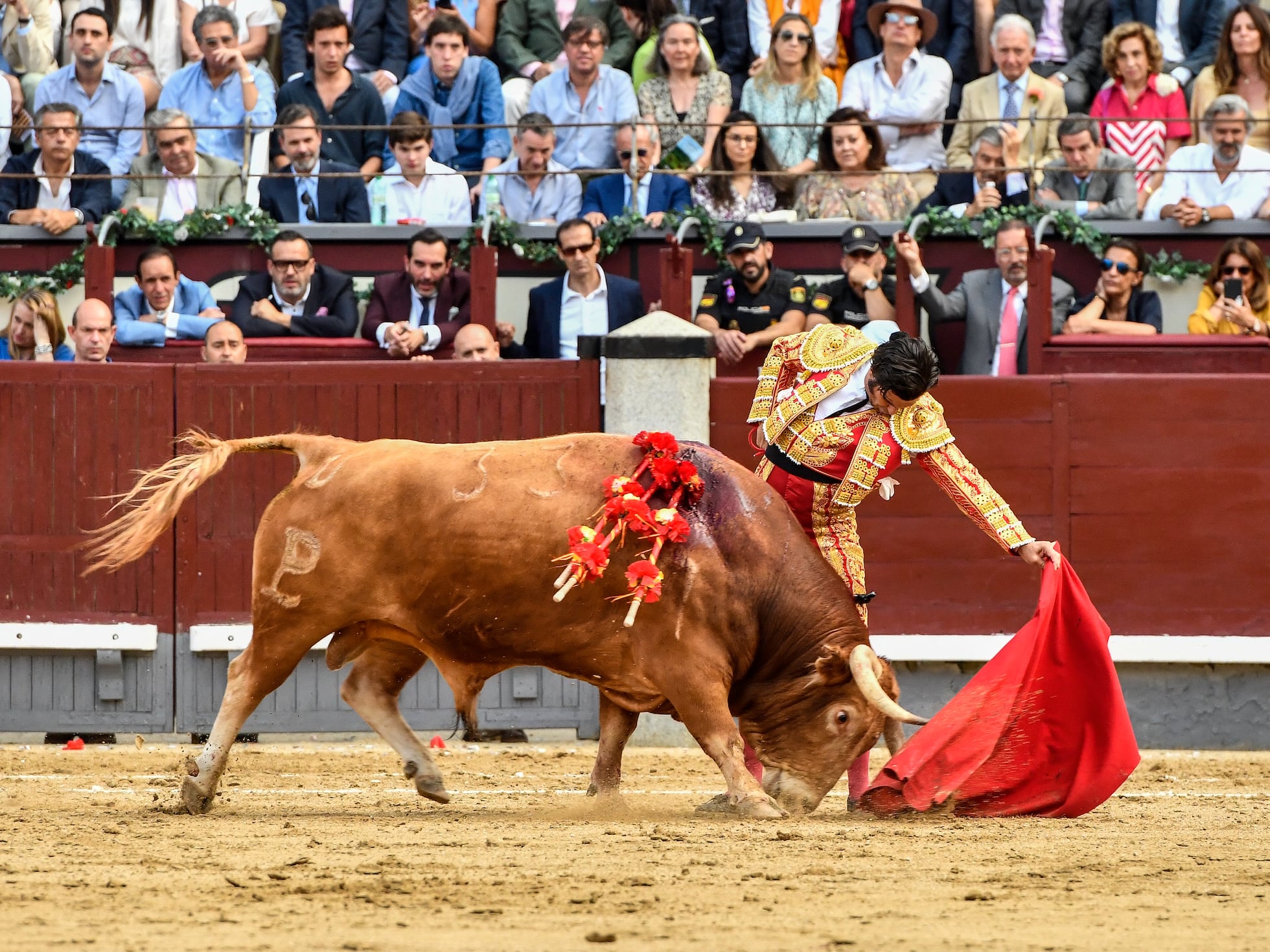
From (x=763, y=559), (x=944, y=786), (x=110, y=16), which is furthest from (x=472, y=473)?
(x=110, y=16)

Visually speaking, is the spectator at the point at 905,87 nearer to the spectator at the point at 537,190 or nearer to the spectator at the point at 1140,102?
the spectator at the point at 1140,102

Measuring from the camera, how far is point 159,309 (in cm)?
957

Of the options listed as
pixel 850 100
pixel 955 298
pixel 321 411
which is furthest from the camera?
pixel 850 100

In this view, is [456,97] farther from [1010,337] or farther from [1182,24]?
[1182,24]

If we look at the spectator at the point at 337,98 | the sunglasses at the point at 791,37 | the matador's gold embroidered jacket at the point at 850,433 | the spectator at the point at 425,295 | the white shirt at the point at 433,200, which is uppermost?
the sunglasses at the point at 791,37

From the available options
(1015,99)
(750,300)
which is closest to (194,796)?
(750,300)

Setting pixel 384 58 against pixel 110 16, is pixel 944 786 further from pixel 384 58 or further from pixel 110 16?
pixel 110 16

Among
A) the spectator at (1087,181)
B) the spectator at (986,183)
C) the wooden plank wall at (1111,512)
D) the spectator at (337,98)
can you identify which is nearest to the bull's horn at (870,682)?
the wooden plank wall at (1111,512)

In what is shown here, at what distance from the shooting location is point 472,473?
6203mm

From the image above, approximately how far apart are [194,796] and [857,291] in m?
4.50

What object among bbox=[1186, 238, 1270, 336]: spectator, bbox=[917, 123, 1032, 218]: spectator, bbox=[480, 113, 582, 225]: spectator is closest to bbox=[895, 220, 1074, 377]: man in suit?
bbox=[917, 123, 1032, 218]: spectator

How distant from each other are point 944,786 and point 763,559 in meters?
0.90

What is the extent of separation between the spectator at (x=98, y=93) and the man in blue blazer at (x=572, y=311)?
8.89 ft

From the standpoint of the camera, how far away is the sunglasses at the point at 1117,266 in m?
9.49
